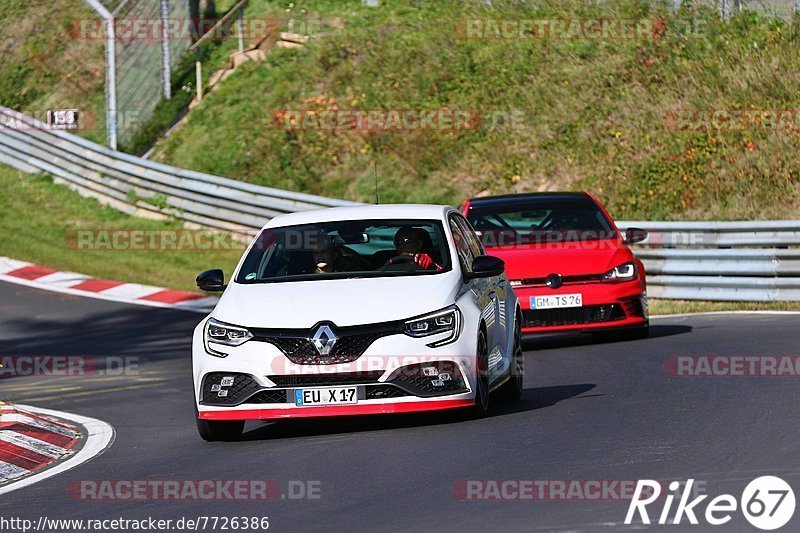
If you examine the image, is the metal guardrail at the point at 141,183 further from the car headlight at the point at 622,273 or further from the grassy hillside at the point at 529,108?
the car headlight at the point at 622,273

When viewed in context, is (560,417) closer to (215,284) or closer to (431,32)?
(215,284)

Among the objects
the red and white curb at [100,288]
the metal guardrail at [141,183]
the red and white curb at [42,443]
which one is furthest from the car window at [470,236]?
the metal guardrail at [141,183]

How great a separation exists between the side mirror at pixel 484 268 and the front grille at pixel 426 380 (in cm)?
99

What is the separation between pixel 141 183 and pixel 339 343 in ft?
63.4

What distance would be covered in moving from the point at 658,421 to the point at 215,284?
3326 mm

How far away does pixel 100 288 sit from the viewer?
22.4 metres

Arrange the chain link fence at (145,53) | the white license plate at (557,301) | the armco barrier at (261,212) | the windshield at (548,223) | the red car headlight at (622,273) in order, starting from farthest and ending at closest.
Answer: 1. the chain link fence at (145,53)
2. the armco barrier at (261,212)
3. the windshield at (548,223)
4. the red car headlight at (622,273)
5. the white license plate at (557,301)

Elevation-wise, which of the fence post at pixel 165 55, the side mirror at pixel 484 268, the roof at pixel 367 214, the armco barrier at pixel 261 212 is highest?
the fence post at pixel 165 55

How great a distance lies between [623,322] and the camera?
15.0m

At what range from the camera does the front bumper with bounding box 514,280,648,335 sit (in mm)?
14836

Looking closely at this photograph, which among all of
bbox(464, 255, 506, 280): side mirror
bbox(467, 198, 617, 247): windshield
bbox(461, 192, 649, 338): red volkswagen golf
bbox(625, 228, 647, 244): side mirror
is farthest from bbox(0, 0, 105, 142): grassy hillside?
bbox(464, 255, 506, 280): side mirror

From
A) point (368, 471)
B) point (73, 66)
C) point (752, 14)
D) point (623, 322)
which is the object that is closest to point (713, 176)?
point (752, 14)

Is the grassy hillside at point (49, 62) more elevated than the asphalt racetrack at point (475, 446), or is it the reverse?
the grassy hillside at point (49, 62)

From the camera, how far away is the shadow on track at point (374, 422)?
10096 millimetres
